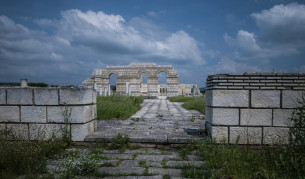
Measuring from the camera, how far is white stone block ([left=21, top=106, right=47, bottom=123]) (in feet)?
12.6

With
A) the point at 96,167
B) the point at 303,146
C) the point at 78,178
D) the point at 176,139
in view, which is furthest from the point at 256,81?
the point at 78,178

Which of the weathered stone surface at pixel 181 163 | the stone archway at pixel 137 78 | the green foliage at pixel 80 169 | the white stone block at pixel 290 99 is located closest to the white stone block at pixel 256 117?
the white stone block at pixel 290 99

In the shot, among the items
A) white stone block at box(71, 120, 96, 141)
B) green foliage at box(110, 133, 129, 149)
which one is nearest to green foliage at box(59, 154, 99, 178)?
green foliage at box(110, 133, 129, 149)

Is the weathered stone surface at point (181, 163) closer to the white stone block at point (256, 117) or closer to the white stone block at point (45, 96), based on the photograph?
the white stone block at point (256, 117)

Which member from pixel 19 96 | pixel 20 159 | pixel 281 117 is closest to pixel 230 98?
pixel 281 117

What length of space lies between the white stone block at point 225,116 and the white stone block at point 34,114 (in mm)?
3489

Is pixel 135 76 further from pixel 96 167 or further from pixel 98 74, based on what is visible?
pixel 96 167

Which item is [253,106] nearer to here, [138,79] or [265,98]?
[265,98]

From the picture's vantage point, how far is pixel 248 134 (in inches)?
137

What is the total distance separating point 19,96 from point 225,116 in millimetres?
4265

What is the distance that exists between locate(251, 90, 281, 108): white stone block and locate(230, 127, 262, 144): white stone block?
1.57 ft

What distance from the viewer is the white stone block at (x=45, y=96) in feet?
12.5

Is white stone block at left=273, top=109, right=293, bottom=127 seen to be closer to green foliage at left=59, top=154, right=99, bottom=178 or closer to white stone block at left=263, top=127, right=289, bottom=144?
white stone block at left=263, top=127, right=289, bottom=144

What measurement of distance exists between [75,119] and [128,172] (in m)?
1.90
